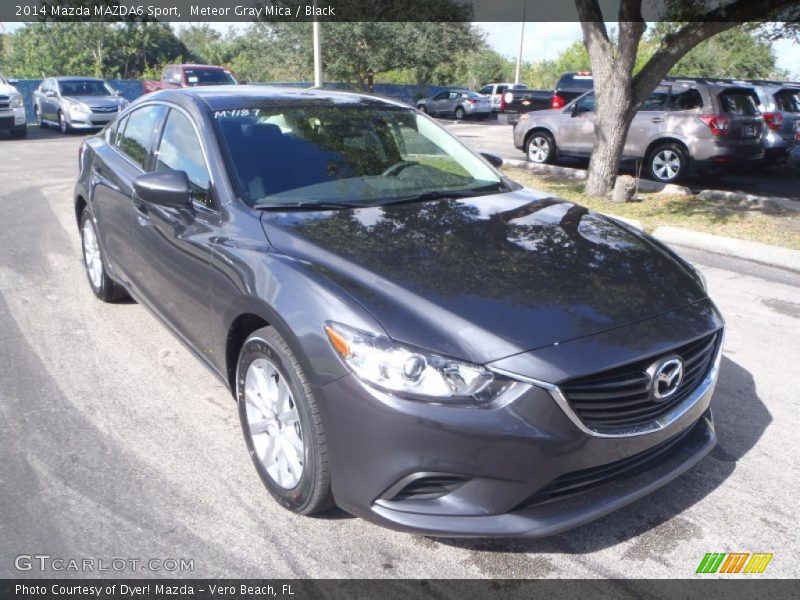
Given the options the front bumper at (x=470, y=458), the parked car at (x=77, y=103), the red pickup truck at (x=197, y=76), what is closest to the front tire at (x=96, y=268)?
the front bumper at (x=470, y=458)

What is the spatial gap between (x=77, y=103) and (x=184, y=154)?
19063mm

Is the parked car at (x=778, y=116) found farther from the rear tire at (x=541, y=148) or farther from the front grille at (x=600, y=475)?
the front grille at (x=600, y=475)

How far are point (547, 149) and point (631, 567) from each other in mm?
12419

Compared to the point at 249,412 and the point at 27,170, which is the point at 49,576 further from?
the point at 27,170

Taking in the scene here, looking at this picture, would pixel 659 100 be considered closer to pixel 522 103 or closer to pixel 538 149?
pixel 538 149

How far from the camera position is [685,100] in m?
11.7

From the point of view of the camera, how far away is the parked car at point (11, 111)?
18531 mm

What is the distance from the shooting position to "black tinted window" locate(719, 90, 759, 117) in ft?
37.4

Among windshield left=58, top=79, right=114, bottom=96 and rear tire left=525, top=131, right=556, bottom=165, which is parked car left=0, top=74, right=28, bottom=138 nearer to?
windshield left=58, top=79, right=114, bottom=96

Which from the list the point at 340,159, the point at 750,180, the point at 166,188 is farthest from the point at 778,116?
the point at 166,188

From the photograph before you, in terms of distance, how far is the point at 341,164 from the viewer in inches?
146

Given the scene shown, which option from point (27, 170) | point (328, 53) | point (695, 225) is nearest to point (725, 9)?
point (695, 225)

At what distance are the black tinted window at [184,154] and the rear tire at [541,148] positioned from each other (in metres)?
10.8
